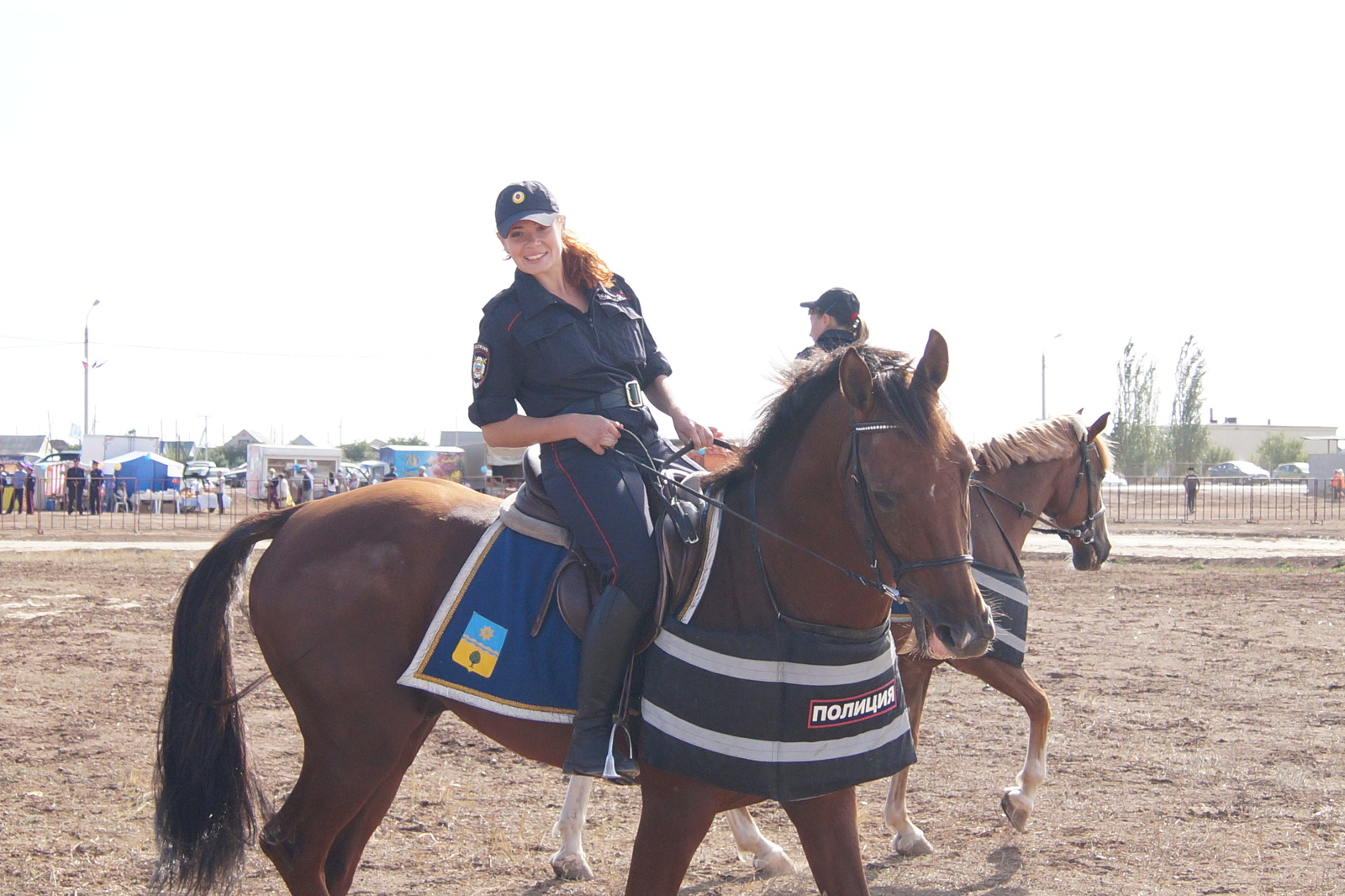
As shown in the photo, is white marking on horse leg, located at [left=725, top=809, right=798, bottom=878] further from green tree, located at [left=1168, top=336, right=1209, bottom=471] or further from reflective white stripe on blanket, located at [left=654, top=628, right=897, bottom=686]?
green tree, located at [left=1168, top=336, right=1209, bottom=471]

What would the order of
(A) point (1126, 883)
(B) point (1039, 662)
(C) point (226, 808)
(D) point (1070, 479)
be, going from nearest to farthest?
(C) point (226, 808)
(A) point (1126, 883)
(D) point (1070, 479)
(B) point (1039, 662)

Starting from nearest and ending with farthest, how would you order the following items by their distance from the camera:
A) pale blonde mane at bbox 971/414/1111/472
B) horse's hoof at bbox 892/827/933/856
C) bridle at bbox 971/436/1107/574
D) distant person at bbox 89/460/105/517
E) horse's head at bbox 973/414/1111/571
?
horse's hoof at bbox 892/827/933/856 → horse's head at bbox 973/414/1111/571 → pale blonde mane at bbox 971/414/1111/472 → bridle at bbox 971/436/1107/574 → distant person at bbox 89/460/105/517

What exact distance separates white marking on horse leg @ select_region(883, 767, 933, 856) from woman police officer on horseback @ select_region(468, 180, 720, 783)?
8.37 feet

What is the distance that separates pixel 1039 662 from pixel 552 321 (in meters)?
7.53

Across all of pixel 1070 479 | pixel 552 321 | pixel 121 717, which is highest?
pixel 552 321

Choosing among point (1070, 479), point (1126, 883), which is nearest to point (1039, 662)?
point (1070, 479)

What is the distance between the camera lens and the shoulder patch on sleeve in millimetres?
3516

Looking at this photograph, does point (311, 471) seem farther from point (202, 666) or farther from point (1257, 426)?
point (1257, 426)

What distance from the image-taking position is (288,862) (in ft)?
12.2

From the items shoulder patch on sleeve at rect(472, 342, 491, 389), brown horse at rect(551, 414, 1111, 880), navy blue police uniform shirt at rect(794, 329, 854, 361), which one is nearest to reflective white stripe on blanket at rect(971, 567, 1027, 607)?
brown horse at rect(551, 414, 1111, 880)

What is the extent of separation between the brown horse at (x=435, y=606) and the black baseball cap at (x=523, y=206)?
107cm

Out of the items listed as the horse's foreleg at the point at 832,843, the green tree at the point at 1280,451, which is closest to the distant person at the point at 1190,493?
the horse's foreleg at the point at 832,843

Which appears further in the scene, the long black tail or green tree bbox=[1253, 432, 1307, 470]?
green tree bbox=[1253, 432, 1307, 470]

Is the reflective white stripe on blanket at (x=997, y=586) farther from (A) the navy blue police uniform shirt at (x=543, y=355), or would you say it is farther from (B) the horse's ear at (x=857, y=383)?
(B) the horse's ear at (x=857, y=383)
